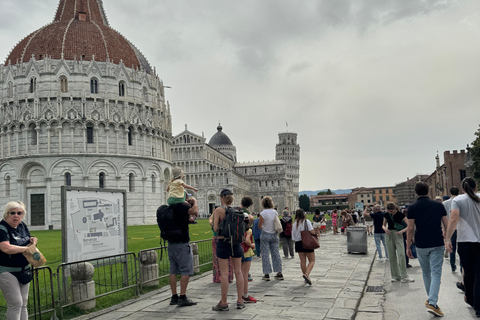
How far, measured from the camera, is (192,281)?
1062 cm

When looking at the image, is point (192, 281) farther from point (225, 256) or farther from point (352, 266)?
point (352, 266)

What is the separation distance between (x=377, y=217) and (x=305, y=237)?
411 centimetres

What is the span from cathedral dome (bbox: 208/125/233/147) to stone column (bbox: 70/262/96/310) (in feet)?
445

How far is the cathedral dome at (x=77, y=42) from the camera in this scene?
2018 inches

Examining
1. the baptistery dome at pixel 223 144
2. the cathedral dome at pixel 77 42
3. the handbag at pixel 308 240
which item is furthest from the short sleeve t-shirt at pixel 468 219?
the baptistery dome at pixel 223 144

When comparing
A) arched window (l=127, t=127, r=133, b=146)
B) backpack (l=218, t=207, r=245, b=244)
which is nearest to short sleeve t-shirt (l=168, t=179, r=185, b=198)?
backpack (l=218, t=207, r=245, b=244)

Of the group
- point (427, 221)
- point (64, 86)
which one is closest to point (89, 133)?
point (64, 86)

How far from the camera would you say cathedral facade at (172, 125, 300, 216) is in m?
102

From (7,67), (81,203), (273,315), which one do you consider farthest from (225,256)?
(7,67)

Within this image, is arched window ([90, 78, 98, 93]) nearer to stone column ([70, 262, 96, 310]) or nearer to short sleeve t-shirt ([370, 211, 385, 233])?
short sleeve t-shirt ([370, 211, 385, 233])

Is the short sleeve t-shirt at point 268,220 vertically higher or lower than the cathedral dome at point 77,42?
lower

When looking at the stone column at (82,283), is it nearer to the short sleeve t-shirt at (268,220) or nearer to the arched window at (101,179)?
the short sleeve t-shirt at (268,220)

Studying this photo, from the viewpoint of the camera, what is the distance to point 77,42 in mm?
51875

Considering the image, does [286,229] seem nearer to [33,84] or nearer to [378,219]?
[378,219]
